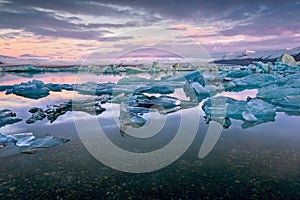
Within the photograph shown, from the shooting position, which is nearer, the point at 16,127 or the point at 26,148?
the point at 26,148

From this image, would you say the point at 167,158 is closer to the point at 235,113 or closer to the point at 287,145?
the point at 287,145

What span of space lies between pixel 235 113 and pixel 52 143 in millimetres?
4343

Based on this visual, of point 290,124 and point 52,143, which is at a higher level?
point 52,143

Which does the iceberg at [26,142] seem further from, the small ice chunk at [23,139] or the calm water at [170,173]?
the calm water at [170,173]

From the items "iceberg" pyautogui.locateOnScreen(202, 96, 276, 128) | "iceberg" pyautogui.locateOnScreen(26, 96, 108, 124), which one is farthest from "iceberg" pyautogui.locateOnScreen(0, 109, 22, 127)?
"iceberg" pyautogui.locateOnScreen(202, 96, 276, 128)

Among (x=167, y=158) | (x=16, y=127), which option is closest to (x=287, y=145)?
(x=167, y=158)

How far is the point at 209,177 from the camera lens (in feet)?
9.07

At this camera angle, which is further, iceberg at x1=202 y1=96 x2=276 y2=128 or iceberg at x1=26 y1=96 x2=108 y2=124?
iceberg at x1=26 y1=96 x2=108 y2=124

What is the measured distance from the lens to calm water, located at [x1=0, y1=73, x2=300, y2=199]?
246cm

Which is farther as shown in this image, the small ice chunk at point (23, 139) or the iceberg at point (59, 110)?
the iceberg at point (59, 110)

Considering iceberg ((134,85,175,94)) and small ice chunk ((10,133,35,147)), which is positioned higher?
small ice chunk ((10,133,35,147))

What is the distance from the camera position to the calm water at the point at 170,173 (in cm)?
246

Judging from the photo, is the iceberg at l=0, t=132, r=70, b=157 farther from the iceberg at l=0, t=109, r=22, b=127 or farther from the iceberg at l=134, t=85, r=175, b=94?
the iceberg at l=134, t=85, r=175, b=94

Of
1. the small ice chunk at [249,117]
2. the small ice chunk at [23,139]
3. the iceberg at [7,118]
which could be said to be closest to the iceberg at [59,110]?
the iceberg at [7,118]
